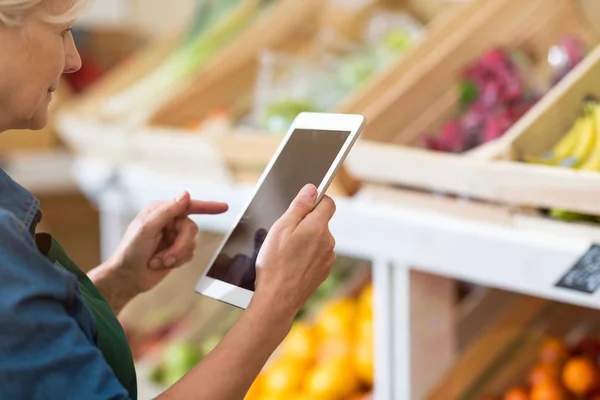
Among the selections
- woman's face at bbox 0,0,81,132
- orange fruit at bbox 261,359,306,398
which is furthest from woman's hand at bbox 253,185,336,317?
orange fruit at bbox 261,359,306,398

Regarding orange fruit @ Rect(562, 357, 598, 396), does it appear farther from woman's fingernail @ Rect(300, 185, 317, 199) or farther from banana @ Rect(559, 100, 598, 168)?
woman's fingernail @ Rect(300, 185, 317, 199)

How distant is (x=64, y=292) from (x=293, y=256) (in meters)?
0.25

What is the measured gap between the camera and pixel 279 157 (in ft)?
3.66

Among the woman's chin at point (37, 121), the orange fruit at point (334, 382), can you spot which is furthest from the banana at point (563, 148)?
the woman's chin at point (37, 121)

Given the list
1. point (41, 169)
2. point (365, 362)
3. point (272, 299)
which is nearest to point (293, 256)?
point (272, 299)

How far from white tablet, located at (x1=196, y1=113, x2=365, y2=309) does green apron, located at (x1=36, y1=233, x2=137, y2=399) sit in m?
0.13

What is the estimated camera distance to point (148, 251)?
48.1 inches

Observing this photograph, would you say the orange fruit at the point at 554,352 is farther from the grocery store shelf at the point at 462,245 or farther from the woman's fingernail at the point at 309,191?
the woman's fingernail at the point at 309,191

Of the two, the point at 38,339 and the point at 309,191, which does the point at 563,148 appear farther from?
the point at 38,339

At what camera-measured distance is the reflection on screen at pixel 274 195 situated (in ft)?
3.42

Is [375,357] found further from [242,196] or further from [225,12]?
[225,12]

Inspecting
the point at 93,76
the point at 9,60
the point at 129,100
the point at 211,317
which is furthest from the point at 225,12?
the point at 9,60

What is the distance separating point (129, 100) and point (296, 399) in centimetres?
120

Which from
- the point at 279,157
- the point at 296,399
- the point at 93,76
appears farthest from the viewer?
the point at 93,76
